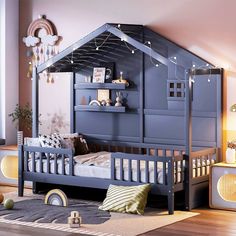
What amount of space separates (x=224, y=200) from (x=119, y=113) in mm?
1787

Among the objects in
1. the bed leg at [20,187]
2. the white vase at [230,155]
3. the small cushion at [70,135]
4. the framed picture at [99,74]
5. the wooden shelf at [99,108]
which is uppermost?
the framed picture at [99,74]

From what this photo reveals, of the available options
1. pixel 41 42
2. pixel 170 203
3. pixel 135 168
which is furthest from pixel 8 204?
pixel 41 42

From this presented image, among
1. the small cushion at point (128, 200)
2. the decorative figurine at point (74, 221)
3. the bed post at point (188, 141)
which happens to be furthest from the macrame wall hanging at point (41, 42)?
the decorative figurine at point (74, 221)

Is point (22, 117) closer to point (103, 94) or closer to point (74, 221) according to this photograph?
point (103, 94)

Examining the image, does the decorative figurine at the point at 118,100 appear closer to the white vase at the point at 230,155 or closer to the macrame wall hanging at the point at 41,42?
the macrame wall hanging at the point at 41,42

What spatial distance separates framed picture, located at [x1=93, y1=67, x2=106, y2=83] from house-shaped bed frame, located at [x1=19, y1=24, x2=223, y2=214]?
0.27 ft

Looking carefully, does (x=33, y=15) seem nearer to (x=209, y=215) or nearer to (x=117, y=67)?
(x=117, y=67)

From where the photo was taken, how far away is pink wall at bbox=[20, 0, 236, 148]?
23.7 feet

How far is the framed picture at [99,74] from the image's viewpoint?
8016mm

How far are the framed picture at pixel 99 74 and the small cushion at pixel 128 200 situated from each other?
1.77m

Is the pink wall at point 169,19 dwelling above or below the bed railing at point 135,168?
above

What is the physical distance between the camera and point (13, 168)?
834cm

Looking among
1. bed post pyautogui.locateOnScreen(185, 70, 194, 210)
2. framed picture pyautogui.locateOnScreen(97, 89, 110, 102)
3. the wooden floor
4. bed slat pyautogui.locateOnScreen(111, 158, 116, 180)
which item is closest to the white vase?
bed post pyautogui.locateOnScreen(185, 70, 194, 210)

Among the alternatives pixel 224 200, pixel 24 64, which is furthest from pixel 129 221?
pixel 24 64
